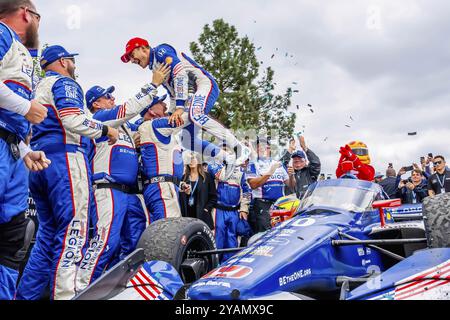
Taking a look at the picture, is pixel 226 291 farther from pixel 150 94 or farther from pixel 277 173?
pixel 277 173

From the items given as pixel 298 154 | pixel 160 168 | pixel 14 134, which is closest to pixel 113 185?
pixel 160 168

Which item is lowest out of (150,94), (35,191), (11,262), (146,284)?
(146,284)

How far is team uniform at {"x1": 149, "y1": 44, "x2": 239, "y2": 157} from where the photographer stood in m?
5.96

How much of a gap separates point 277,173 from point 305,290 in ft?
15.8

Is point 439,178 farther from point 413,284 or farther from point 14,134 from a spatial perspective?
point 14,134

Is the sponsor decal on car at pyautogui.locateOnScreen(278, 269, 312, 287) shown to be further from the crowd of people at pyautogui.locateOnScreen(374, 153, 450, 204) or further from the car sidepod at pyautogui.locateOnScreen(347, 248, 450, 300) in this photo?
the crowd of people at pyautogui.locateOnScreen(374, 153, 450, 204)

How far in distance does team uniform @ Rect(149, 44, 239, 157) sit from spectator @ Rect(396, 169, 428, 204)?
690 cm

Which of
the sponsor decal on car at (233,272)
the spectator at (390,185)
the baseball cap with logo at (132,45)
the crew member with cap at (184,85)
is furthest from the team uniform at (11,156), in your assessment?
the spectator at (390,185)

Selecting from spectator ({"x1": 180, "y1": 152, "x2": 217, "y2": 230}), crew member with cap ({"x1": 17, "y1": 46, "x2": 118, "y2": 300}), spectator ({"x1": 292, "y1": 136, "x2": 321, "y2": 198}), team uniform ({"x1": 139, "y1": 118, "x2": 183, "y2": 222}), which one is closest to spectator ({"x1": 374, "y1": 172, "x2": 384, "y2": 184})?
spectator ({"x1": 292, "y1": 136, "x2": 321, "y2": 198})

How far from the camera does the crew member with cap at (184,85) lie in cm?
596

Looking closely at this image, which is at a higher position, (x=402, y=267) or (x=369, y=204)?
(x=369, y=204)

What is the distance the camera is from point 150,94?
5160mm

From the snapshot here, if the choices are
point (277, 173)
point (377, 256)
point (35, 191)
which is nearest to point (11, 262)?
point (35, 191)

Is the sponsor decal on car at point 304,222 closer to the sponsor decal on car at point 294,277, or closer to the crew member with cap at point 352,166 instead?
the sponsor decal on car at point 294,277
